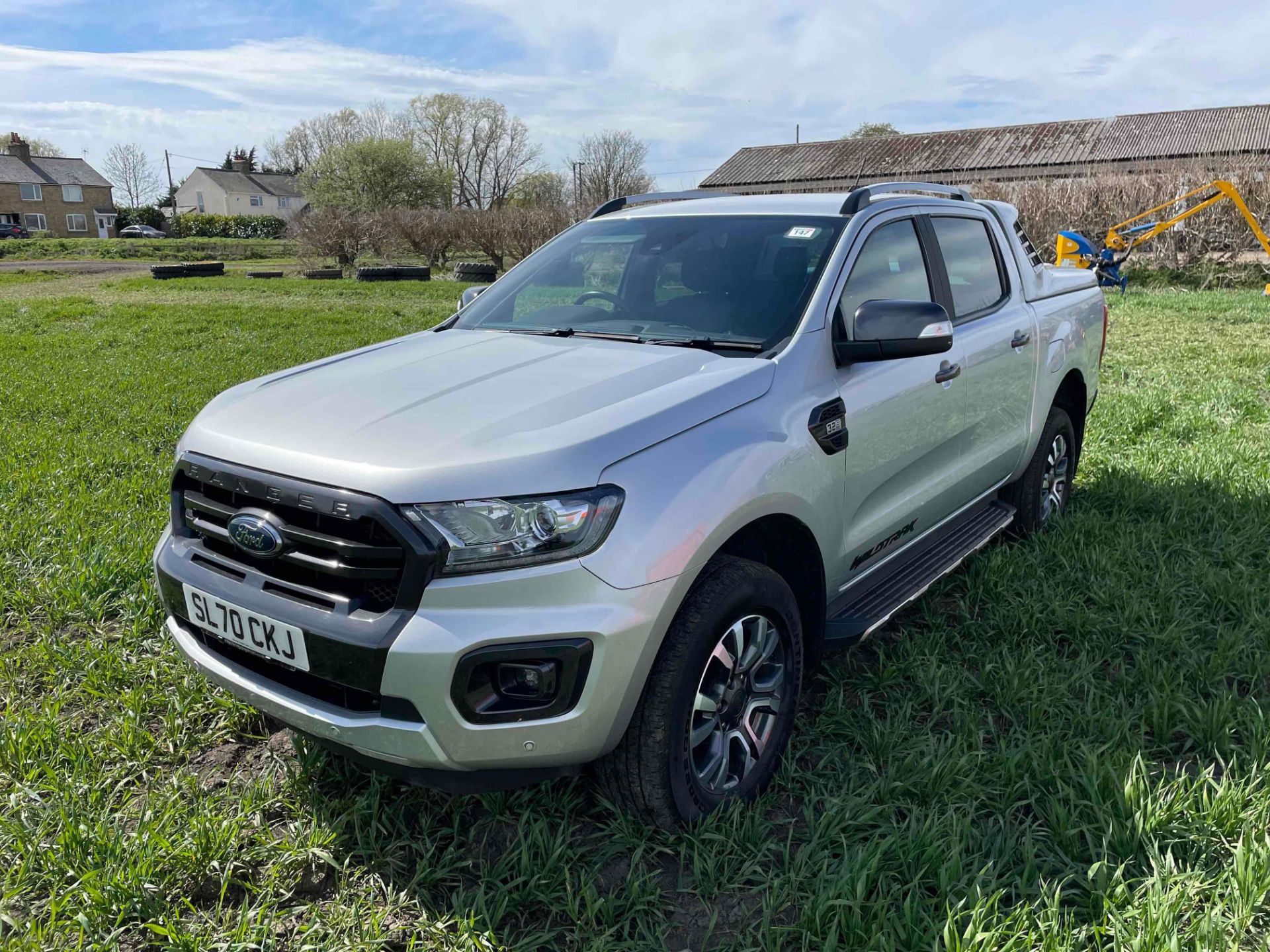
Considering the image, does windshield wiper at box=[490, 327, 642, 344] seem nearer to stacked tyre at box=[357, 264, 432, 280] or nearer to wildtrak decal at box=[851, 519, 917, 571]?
wildtrak decal at box=[851, 519, 917, 571]

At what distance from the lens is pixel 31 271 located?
27.4 metres

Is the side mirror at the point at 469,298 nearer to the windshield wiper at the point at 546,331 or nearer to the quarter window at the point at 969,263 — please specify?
the windshield wiper at the point at 546,331

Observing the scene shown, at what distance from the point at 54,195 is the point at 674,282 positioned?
3440 inches

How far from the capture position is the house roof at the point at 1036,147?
38344mm

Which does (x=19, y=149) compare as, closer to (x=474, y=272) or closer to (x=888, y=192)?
(x=474, y=272)

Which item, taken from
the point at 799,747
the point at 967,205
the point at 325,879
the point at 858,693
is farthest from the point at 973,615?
the point at 325,879

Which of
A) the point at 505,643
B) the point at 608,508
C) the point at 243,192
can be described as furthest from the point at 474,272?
the point at 243,192

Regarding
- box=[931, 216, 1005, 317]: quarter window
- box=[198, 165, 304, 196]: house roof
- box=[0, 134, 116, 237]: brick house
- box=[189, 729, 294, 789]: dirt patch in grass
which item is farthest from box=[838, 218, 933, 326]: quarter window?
box=[198, 165, 304, 196]: house roof

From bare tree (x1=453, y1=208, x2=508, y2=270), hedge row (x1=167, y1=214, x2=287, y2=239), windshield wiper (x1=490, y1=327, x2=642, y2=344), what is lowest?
windshield wiper (x1=490, y1=327, x2=642, y2=344)

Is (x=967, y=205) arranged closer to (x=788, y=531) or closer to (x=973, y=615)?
(x=973, y=615)

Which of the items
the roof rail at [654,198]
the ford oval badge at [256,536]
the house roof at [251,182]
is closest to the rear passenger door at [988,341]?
the roof rail at [654,198]

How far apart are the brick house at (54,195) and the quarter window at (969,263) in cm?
8011

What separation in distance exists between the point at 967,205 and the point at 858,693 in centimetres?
237

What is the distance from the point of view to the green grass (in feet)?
125
